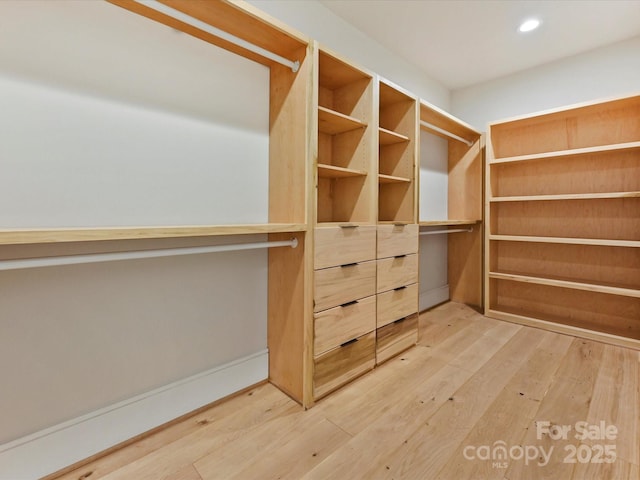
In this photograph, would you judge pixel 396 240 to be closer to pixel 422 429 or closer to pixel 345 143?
pixel 345 143

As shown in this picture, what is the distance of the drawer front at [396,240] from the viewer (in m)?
1.99

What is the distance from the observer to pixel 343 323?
5.78ft

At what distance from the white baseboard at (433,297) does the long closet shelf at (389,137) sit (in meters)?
1.59

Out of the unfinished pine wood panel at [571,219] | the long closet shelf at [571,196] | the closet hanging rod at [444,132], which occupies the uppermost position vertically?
the closet hanging rod at [444,132]

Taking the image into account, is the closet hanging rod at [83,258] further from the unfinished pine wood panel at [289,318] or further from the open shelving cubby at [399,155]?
the open shelving cubby at [399,155]

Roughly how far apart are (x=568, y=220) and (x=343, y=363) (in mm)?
2451

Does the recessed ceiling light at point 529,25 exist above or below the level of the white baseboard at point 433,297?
above

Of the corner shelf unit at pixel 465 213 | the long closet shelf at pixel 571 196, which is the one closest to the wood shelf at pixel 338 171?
the corner shelf unit at pixel 465 213

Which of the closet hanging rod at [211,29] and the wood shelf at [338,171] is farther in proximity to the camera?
the wood shelf at [338,171]

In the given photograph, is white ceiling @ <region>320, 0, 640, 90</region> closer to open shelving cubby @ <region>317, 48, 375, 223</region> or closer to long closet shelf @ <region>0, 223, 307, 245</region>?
open shelving cubby @ <region>317, 48, 375, 223</region>

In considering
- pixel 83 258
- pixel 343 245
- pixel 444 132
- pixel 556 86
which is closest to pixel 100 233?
pixel 83 258

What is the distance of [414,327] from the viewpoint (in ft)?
7.66

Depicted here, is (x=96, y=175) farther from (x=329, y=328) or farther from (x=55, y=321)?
(x=329, y=328)

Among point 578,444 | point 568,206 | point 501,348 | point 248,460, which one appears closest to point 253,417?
point 248,460
